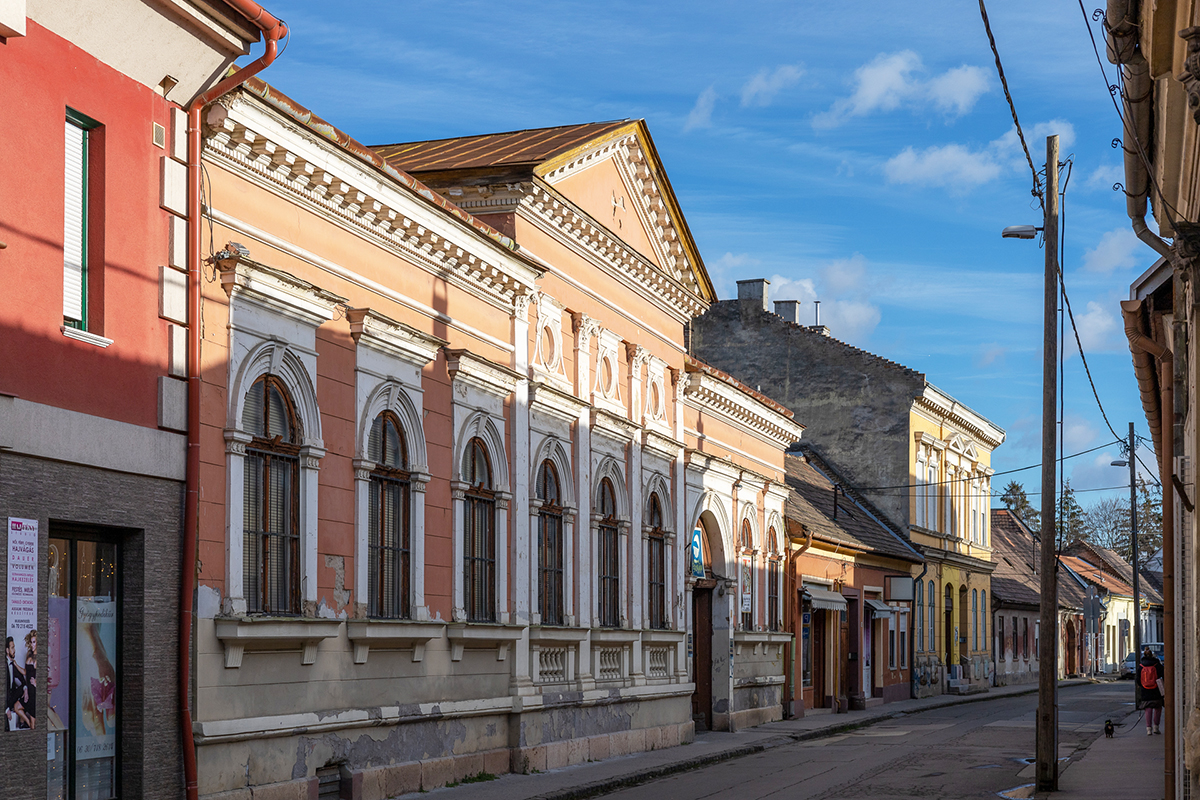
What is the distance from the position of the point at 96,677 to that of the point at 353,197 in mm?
5671

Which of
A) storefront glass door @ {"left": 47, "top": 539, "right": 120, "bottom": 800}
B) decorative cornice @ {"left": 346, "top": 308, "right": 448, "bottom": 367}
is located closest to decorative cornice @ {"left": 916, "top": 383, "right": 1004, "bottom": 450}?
decorative cornice @ {"left": 346, "top": 308, "right": 448, "bottom": 367}

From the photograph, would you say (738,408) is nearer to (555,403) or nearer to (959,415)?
(555,403)

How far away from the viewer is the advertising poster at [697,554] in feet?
85.8

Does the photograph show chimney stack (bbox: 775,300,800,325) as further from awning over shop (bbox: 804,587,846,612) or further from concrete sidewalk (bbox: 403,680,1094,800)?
concrete sidewalk (bbox: 403,680,1094,800)

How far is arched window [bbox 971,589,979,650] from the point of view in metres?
49.2

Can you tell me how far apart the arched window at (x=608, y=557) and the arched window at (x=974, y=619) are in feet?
97.3

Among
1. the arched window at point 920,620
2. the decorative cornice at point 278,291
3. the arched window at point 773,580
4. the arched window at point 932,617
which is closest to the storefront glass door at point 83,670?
the decorative cornice at point 278,291

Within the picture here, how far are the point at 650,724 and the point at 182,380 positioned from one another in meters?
13.0

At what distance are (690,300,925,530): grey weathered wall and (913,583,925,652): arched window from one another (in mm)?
2461

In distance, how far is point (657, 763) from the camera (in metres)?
20.3

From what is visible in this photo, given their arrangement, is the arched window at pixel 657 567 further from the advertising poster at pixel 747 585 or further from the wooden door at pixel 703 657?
the advertising poster at pixel 747 585

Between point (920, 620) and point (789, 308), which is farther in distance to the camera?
point (789, 308)

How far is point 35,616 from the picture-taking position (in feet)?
33.1

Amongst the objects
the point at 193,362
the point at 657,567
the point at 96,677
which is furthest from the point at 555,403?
the point at 96,677
